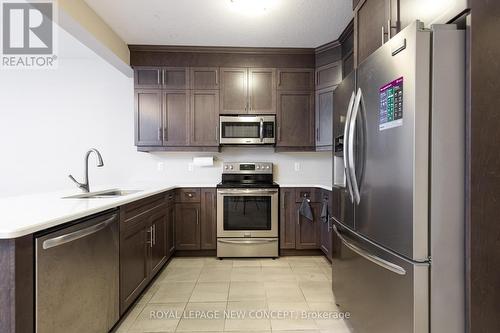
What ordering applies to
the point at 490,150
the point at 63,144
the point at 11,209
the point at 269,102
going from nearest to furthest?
the point at 490,150 → the point at 11,209 → the point at 269,102 → the point at 63,144

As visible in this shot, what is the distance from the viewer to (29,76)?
348 cm

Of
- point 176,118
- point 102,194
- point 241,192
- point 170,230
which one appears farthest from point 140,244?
point 176,118

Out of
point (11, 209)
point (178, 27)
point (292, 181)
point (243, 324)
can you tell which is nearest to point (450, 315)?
point (243, 324)

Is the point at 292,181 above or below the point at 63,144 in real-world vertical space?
below

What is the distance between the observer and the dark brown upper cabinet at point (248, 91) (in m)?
3.28

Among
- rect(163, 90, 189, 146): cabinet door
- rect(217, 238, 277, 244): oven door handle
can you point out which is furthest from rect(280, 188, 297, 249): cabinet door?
rect(163, 90, 189, 146): cabinet door

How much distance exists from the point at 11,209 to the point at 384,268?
1851 millimetres

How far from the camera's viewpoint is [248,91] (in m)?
3.29

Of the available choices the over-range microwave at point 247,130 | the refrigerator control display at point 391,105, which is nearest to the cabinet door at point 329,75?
the over-range microwave at point 247,130

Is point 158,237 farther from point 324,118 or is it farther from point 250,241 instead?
point 324,118

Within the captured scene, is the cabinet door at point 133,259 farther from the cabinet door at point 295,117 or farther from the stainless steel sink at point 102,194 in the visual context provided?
the cabinet door at point 295,117

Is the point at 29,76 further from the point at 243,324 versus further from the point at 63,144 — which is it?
the point at 243,324

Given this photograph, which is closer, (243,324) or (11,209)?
(11,209)

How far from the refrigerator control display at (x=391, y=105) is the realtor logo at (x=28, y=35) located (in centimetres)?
240
